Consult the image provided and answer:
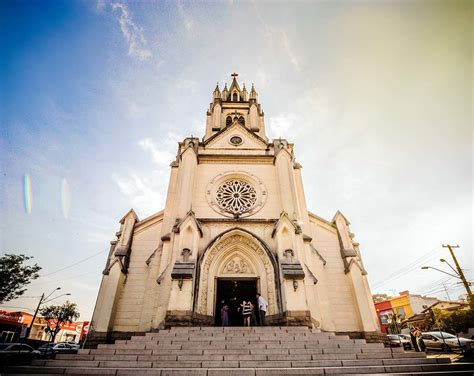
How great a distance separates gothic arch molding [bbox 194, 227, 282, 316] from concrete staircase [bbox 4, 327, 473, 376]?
3.20m

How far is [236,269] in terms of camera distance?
13125 millimetres

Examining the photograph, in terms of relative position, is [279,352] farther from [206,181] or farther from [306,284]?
[206,181]

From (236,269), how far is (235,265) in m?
0.22

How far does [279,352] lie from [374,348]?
3148 mm

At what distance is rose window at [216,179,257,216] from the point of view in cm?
1509

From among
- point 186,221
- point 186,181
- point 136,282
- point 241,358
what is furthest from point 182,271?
point 186,181

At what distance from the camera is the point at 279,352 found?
6969 millimetres

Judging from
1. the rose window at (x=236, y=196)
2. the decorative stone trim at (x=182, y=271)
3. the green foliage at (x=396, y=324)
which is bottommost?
the green foliage at (x=396, y=324)

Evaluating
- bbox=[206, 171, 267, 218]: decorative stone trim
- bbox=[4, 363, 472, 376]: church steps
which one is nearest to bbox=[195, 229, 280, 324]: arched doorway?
bbox=[206, 171, 267, 218]: decorative stone trim

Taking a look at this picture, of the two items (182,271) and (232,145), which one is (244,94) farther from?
(182,271)

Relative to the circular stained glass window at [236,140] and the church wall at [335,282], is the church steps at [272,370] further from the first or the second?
the circular stained glass window at [236,140]

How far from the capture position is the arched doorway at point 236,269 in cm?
1198

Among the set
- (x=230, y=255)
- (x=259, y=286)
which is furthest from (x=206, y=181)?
(x=259, y=286)

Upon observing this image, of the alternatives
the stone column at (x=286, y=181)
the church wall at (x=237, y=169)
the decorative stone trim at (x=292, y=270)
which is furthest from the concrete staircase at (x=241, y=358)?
the church wall at (x=237, y=169)
